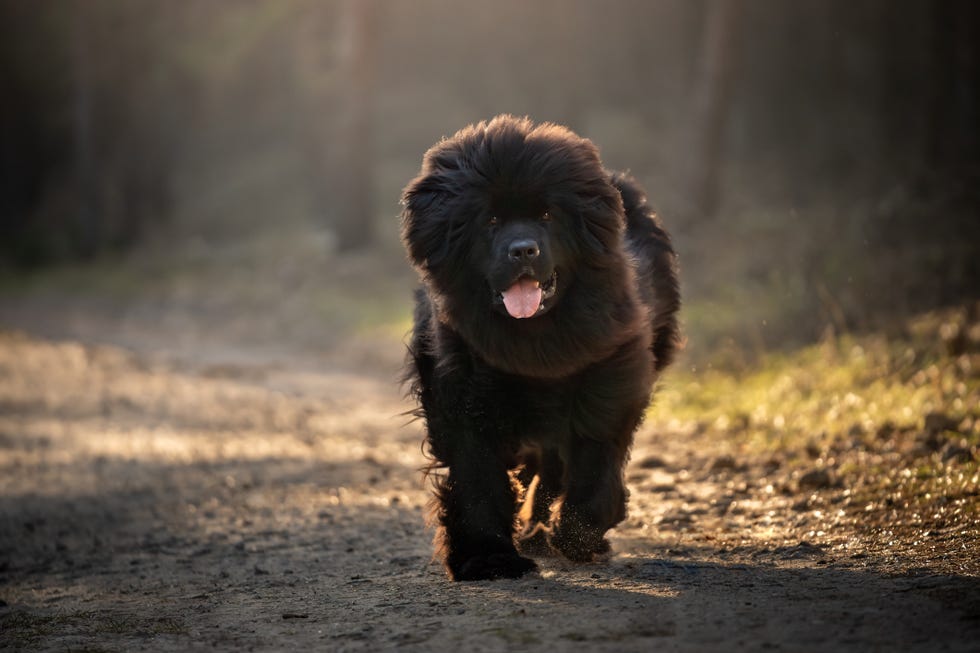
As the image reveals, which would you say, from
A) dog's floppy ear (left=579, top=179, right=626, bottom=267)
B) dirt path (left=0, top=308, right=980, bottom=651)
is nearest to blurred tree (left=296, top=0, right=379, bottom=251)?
dirt path (left=0, top=308, right=980, bottom=651)

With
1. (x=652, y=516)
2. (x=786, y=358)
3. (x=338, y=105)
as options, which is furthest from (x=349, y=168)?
(x=652, y=516)

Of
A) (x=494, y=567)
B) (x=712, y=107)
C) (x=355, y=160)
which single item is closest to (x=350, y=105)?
(x=355, y=160)

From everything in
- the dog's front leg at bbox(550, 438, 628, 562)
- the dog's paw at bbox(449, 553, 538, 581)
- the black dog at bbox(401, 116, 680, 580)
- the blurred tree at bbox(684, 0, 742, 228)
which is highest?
the blurred tree at bbox(684, 0, 742, 228)

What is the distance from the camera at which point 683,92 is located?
1179 inches

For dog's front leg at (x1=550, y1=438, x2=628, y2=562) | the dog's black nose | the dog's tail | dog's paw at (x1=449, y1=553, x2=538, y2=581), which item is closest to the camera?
the dog's black nose

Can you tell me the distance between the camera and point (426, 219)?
4941 millimetres

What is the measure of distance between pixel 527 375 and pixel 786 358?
562 centimetres

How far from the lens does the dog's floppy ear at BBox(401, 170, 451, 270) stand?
4895 millimetres

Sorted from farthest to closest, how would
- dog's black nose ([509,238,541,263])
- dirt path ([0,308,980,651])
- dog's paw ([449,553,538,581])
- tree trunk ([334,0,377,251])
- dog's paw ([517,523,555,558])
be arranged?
tree trunk ([334,0,377,251])
dog's paw ([517,523,555,558])
dog's paw ([449,553,538,581])
dog's black nose ([509,238,541,263])
dirt path ([0,308,980,651])

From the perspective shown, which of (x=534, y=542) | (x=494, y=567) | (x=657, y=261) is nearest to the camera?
(x=494, y=567)

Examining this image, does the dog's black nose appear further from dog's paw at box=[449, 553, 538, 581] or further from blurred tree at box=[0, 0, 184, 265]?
blurred tree at box=[0, 0, 184, 265]

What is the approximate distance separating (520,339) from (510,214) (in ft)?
1.83

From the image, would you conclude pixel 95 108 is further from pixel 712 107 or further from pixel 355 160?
pixel 712 107

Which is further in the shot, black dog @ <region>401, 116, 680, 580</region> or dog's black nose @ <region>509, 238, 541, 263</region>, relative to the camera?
black dog @ <region>401, 116, 680, 580</region>
